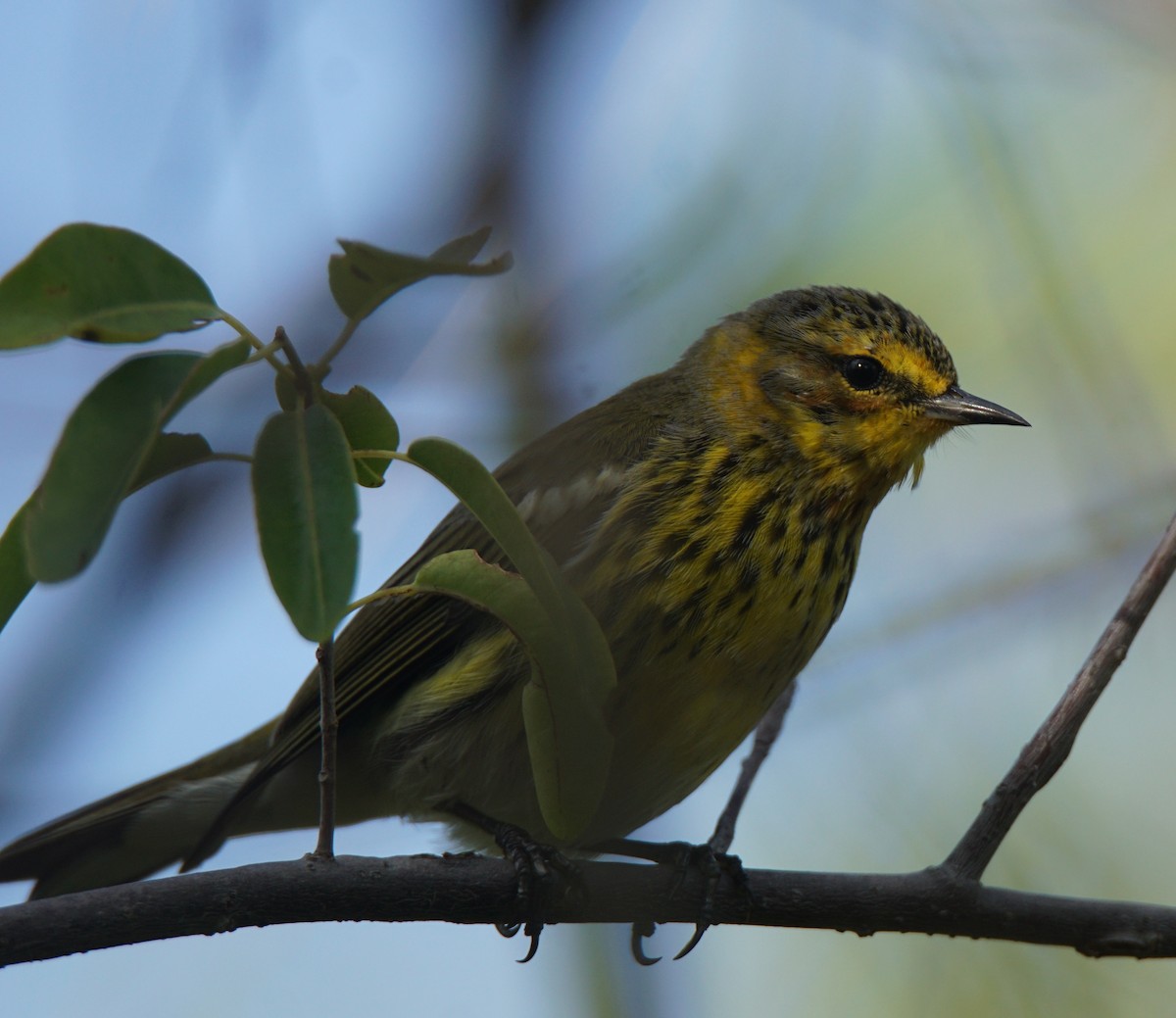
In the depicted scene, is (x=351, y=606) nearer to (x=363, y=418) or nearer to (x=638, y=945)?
(x=363, y=418)

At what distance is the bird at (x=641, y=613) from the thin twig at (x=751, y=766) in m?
0.09

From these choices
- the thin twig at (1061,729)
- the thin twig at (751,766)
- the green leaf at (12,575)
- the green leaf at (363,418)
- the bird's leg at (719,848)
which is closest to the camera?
the green leaf at (12,575)

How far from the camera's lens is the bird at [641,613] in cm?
373

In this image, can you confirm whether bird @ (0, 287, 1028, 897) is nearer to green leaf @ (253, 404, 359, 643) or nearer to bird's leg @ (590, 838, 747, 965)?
bird's leg @ (590, 838, 747, 965)

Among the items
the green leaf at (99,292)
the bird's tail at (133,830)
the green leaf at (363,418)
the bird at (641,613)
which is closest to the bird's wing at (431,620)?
the bird at (641,613)

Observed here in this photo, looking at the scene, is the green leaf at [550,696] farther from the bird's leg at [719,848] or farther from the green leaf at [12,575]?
the bird's leg at [719,848]

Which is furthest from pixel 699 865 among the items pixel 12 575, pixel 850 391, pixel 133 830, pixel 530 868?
pixel 12 575

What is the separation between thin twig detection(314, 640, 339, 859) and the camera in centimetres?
244

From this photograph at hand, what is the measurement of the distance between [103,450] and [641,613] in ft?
6.56

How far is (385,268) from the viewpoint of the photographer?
2256 millimetres

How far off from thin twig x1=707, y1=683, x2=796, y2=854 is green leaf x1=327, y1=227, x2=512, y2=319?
2.00 metres

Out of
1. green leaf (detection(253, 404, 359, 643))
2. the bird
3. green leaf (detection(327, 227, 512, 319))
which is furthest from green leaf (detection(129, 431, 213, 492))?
the bird

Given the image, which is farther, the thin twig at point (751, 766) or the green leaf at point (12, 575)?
the thin twig at point (751, 766)

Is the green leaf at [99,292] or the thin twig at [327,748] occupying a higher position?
the green leaf at [99,292]
